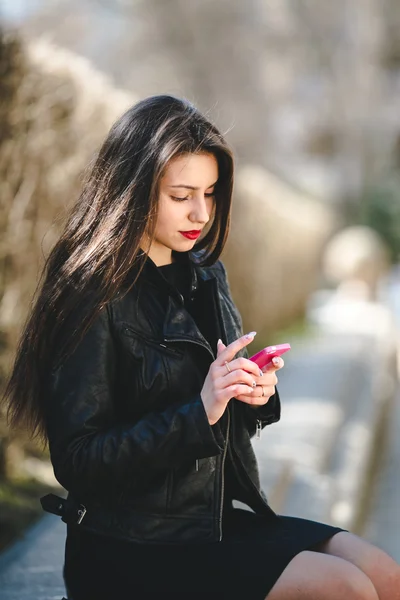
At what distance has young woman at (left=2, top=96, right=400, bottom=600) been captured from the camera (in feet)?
6.23

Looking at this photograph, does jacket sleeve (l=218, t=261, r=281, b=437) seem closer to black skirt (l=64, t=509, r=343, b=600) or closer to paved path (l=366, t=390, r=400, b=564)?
black skirt (l=64, t=509, r=343, b=600)

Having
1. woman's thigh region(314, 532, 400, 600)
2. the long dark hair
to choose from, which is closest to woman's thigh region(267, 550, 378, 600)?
woman's thigh region(314, 532, 400, 600)

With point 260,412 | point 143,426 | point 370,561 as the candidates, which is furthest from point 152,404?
point 370,561

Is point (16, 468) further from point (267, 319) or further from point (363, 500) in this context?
point (267, 319)

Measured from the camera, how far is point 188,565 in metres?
1.94

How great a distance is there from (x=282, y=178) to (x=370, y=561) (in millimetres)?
25283

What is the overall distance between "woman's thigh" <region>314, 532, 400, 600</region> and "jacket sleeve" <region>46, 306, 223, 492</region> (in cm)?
42

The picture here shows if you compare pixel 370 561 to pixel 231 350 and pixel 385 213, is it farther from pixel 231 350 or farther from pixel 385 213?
pixel 385 213

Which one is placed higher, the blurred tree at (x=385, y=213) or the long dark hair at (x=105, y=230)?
the blurred tree at (x=385, y=213)

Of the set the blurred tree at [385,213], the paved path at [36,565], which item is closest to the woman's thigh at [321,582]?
the paved path at [36,565]

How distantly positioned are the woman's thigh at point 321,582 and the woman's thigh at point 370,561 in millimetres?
119

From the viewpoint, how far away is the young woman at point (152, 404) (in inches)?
74.8

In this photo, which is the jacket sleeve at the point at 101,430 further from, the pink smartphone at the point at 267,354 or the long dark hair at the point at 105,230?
the pink smartphone at the point at 267,354

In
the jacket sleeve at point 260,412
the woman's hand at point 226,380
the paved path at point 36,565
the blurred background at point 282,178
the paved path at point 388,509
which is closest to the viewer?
the woman's hand at point 226,380
